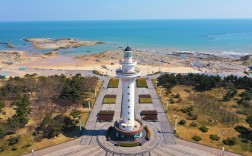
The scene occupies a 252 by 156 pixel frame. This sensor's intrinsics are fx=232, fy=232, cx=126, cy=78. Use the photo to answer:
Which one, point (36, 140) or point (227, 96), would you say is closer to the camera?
point (36, 140)

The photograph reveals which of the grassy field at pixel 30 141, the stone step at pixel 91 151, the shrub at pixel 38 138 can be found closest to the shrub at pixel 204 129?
the stone step at pixel 91 151

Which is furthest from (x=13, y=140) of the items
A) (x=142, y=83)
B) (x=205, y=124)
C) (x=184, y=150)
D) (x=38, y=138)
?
(x=142, y=83)

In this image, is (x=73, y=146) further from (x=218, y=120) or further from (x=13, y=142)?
(x=218, y=120)

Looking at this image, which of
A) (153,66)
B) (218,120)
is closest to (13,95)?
(218,120)

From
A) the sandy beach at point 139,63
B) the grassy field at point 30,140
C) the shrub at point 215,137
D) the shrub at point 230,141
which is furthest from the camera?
the sandy beach at point 139,63

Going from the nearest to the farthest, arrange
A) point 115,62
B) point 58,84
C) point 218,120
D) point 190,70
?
point 218,120
point 58,84
point 190,70
point 115,62

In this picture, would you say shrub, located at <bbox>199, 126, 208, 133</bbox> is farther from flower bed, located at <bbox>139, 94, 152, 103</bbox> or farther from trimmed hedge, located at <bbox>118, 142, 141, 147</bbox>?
flower bed, located at <bbox>139, 94, 152, 103</bbox>

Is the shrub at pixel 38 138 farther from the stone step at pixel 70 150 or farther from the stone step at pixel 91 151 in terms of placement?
the stone step at pixel 91 151

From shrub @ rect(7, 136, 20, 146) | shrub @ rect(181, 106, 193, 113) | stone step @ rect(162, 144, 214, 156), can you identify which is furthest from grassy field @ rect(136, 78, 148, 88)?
shrub @ rect(7, 136, 20, 146)

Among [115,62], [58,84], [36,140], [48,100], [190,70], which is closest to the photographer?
[36,140]

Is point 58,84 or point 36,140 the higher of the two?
point 58,84
